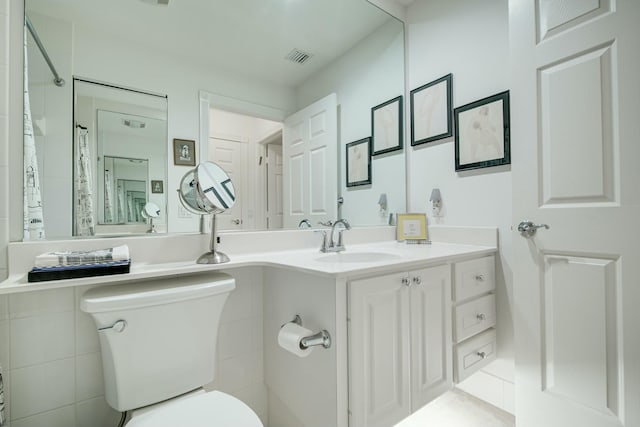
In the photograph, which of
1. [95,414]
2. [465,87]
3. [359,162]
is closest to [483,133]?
[465,87]

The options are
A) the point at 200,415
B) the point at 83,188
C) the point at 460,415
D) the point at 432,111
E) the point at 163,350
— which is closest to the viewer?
the point at 200,415

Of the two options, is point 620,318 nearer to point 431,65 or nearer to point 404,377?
point 404,377

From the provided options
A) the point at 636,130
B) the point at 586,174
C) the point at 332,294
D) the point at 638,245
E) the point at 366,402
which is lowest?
the point at 366,402

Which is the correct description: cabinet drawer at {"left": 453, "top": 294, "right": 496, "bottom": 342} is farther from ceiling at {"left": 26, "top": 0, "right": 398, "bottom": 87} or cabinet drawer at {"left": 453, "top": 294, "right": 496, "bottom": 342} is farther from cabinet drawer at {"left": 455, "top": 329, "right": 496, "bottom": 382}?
ceiling at {"left": 26, "top": 0, "right": 398, "bottom": 87}

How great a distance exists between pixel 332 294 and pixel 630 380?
110cm

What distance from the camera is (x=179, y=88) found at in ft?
4.29

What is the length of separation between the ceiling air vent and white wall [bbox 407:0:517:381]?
0.79m

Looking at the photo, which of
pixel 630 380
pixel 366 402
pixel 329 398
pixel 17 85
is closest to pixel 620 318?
pixel 630 380

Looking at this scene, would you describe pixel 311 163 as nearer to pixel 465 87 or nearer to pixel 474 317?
pixel 465 87

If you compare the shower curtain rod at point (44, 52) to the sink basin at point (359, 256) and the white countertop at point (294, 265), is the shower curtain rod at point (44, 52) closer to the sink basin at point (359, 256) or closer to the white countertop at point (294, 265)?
the white countertop at point (294, 265)

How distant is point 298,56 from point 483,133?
1.14 m

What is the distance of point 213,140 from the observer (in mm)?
1382

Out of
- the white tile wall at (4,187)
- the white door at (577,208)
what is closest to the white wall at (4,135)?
the white tile wall at (4,187)

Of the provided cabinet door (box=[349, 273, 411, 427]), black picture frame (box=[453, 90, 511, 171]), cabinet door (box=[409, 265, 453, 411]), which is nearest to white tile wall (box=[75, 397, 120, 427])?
cabinet door (box=[349, 273, 411, 427])
